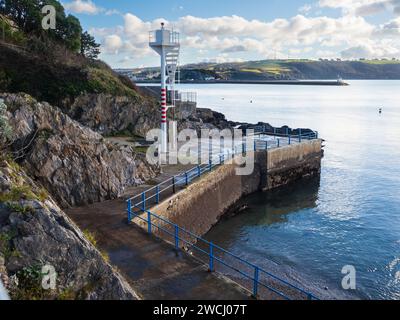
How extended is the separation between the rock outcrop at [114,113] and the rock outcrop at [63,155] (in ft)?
35.1

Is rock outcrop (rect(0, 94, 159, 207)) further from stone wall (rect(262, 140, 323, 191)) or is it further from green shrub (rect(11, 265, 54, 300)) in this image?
stone wall (rect(262, 140, 323, 191))

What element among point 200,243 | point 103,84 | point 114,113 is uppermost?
point 103,84

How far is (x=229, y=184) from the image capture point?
25125 millimetres

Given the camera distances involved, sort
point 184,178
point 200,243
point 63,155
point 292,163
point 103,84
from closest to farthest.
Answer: point 63,155, point 200,243, point 184,178, point 103,84, point 292,163

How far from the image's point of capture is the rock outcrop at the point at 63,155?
15.7m

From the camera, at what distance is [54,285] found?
8422mm

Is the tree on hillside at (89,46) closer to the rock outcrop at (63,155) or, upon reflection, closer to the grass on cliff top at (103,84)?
the grass on cliff top at (103,84)

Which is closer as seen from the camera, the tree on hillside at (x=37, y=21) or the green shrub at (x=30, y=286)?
the green shrub at (x=30, y=286)

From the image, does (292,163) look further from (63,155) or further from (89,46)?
(89,46)

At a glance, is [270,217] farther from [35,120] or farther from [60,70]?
[60,70]

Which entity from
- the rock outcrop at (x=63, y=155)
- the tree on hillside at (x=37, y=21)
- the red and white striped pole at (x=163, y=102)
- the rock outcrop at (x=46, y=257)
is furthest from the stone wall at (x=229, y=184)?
the tree on hillside at (x=37, y=21)

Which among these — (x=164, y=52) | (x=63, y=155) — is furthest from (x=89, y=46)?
(x=63, y=155)

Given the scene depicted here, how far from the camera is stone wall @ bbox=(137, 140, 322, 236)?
61.3 ft

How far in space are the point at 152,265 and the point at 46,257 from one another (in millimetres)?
3565
